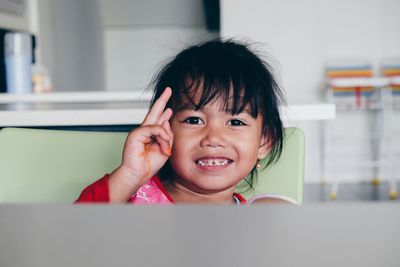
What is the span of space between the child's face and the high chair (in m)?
0.08

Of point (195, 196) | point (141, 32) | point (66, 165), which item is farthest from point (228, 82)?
point (141, 32)

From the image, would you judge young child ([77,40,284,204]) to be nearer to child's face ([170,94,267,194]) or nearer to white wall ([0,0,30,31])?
child's face ([170,94,267,194])

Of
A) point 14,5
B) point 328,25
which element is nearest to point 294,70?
point 328,25

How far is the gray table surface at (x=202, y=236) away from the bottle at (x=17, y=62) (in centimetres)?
180

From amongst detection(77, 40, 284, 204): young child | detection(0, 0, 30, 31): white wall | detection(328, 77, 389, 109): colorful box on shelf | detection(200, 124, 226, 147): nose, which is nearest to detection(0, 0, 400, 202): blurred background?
detection(328, 77, 389, 109): colorful box on shelf

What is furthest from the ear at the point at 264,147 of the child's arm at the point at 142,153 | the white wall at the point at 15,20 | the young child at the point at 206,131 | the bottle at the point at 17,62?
the white wall at the point at 15,20

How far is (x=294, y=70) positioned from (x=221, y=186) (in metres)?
3.50

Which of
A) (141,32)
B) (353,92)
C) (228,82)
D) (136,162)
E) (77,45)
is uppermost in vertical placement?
(141,32)

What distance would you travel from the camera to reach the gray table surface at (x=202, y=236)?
0.20 meters

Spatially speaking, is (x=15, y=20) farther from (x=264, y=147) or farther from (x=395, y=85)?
(x=395, y=85)

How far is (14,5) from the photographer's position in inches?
97.7

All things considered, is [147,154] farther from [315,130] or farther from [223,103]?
[315,130]

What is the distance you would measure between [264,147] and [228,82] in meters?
0.16

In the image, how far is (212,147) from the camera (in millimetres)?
939
